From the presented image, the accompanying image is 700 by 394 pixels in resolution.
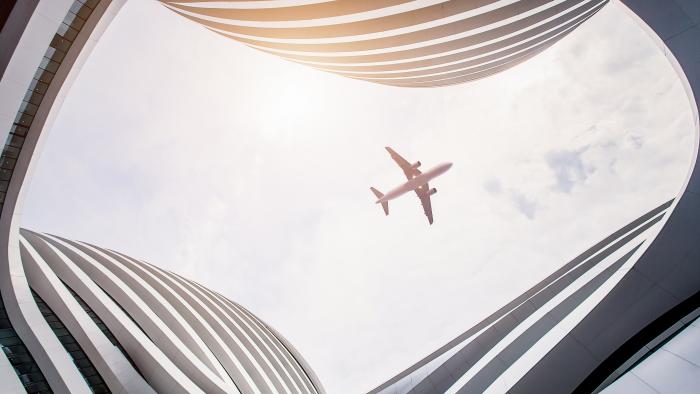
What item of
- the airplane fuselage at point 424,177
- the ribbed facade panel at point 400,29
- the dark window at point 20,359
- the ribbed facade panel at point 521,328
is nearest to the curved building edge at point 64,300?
the dark window at point 20,359

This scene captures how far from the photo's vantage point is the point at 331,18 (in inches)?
555

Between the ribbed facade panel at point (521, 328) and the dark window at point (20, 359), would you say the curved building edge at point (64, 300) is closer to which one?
the dark window at point (20, 359)

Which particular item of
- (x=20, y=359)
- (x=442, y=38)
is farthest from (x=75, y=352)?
(x=442, y=38)

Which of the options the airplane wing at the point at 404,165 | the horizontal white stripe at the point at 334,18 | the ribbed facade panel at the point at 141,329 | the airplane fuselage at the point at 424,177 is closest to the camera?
the horizontal white stripe at the point at 334,18

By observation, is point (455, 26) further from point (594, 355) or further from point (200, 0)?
point (594, 355)

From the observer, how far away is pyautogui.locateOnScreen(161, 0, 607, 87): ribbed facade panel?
13234 millimetres

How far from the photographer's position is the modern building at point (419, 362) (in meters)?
7.56

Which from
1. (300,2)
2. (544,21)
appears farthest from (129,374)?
(544,21)

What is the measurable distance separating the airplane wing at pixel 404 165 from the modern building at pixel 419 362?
400 inches

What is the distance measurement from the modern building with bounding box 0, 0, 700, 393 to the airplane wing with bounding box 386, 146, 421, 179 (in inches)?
400

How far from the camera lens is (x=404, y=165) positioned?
105ft

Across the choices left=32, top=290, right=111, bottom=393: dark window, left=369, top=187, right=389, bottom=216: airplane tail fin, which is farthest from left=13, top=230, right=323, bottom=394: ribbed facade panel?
left=369, top=187, right=389, bottom=216: airplane tail fin

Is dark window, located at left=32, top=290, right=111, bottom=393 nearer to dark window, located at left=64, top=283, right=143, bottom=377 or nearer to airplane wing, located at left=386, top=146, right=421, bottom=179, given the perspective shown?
dark window, located at left=64, top=283, right=143, bottom=377

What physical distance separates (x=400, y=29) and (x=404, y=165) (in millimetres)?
18857
